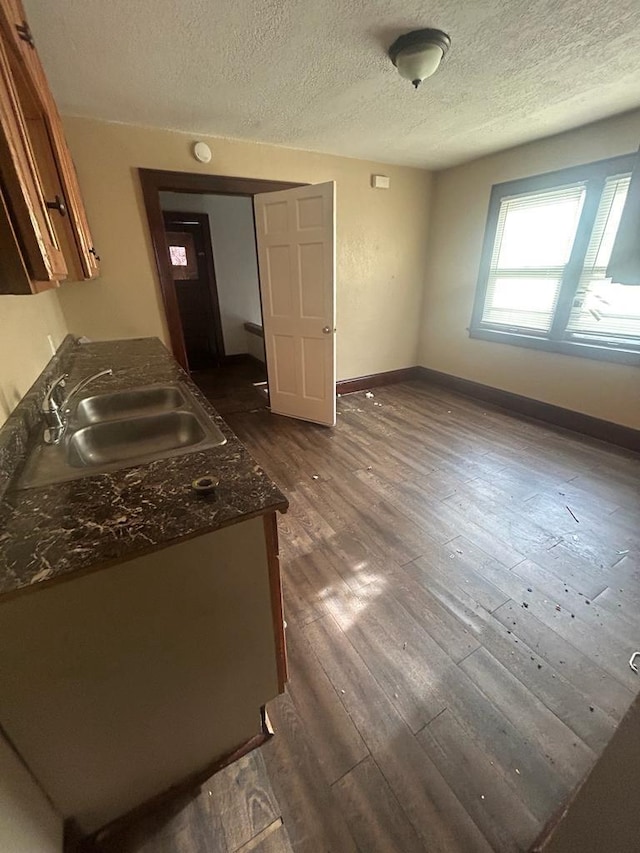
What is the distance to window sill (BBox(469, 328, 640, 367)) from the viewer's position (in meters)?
2.74

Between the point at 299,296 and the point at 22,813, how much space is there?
312cm

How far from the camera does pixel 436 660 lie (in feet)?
4.41

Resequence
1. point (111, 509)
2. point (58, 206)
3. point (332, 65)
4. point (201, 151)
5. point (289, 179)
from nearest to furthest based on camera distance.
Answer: point (111, 509) → point (58, 206) → point (332, 65) → point (201, 151) → point (289, 179)

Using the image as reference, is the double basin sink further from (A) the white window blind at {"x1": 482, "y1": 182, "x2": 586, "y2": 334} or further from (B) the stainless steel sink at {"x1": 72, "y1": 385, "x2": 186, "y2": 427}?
(A) the white window blind at {"x1": 482, "y1": 182, "x2": 586, "y2": 334}

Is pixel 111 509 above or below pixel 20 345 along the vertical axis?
below

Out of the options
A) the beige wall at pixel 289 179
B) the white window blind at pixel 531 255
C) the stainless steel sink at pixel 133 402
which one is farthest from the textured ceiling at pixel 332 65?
the stainless steel sink at pixel 133 402

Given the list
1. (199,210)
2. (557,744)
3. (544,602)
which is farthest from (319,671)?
(199,210)

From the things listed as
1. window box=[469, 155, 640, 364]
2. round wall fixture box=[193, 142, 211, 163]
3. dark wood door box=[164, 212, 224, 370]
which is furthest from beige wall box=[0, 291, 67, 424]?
window box=[469, 155, 640, 364]

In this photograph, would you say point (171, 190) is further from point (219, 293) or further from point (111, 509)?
point (111, 509)

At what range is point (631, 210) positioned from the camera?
1.04m

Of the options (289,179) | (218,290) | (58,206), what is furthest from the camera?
(218,290)

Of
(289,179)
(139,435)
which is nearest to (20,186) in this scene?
(139,435)

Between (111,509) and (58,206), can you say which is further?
(58,206)

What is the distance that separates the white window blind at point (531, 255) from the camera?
9.69ft
